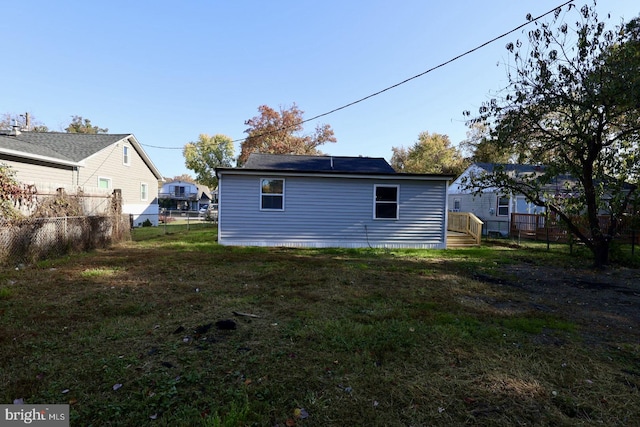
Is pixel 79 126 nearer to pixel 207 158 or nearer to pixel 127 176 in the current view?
pixel 207 158

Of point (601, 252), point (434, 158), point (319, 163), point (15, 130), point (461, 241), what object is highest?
point (434, 158)

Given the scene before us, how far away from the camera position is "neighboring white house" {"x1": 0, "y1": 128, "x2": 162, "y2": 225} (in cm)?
1254

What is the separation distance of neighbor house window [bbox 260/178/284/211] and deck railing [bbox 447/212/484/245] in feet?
27.5

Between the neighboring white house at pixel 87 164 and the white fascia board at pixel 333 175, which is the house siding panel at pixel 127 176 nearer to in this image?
the neighboring white house at pixel 87 164

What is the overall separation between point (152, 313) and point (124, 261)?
451cm

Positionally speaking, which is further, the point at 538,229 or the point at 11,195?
the point at 538,229

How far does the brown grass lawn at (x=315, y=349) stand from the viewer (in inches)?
91.5

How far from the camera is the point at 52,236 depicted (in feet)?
26.5

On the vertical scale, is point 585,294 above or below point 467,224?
below

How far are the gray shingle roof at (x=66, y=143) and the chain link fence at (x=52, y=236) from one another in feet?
21.0

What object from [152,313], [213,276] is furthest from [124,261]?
[152,313]

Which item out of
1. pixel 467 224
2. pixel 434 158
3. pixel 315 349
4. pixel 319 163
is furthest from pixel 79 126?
pixel 315 349

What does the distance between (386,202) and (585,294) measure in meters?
6.67

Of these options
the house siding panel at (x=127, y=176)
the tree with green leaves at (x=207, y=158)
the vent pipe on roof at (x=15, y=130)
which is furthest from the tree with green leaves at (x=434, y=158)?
the vent pipe on roof at (x=15, y=130)
